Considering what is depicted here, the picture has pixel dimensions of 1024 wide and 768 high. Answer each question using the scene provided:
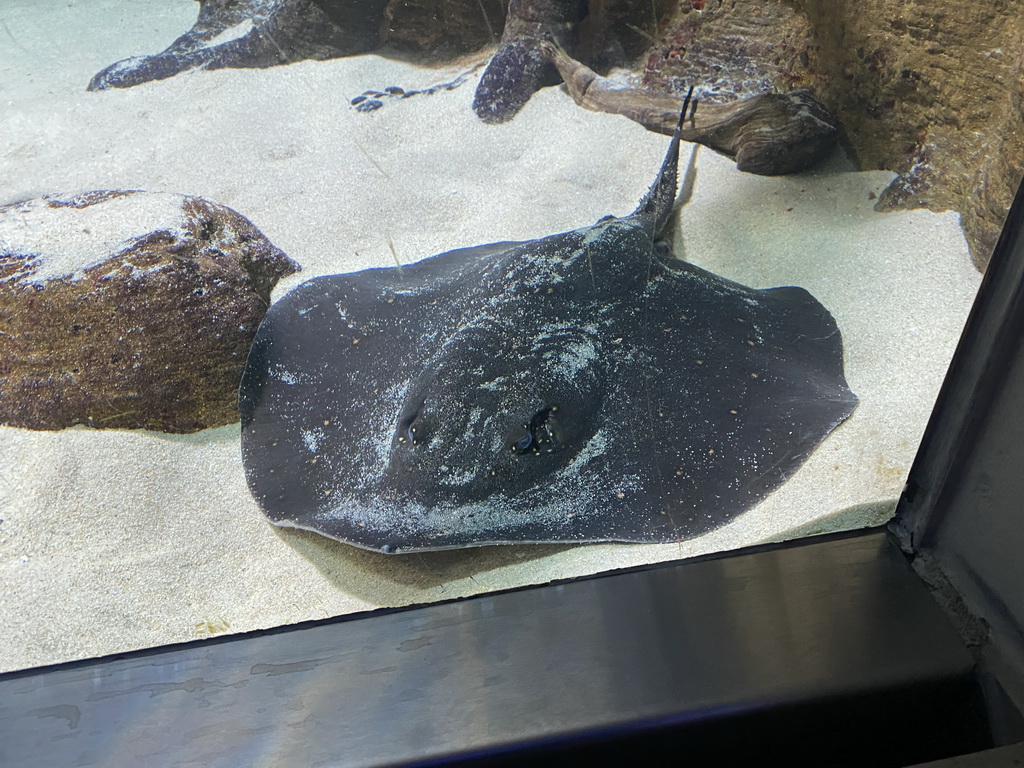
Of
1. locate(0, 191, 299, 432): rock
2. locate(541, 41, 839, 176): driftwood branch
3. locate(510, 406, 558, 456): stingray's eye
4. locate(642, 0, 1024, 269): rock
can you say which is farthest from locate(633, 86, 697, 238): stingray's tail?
locate(0, 191, 299, 432): rock

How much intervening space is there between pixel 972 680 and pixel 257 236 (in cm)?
286

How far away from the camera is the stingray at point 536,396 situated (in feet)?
5.80

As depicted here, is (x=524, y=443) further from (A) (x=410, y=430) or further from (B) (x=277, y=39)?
(B) (x=277, y=39)

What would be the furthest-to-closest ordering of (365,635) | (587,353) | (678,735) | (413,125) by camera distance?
(413,125)
(587,353)
(365,635)
(678,735)

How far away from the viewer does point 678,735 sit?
112cm

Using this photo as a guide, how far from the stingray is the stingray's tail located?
0.31ft

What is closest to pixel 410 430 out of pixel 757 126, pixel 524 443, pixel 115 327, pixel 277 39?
pixel 524 443

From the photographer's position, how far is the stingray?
5.80 feet

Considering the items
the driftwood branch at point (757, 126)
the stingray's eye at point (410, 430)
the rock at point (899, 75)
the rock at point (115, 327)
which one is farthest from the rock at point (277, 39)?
the stingray's eye at point (410, 430)

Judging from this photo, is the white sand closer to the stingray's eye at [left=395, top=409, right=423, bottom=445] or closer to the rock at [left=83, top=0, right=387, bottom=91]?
the rock at [left=83, top=0, right=387, bottom=91]

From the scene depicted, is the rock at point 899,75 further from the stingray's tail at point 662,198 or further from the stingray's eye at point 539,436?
the stingray's eye at point 539,436

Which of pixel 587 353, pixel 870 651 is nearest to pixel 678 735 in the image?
pixel 870 651

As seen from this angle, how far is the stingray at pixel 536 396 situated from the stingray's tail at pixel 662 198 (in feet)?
0.31

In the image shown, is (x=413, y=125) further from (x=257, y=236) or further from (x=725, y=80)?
(x=725, y=80)
